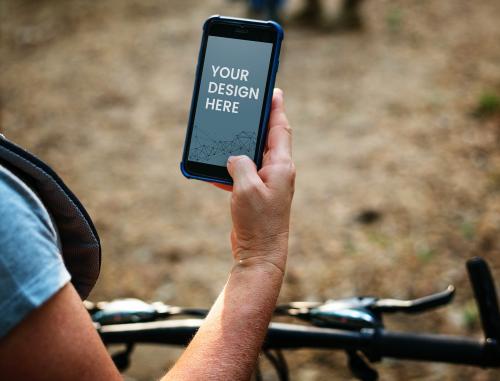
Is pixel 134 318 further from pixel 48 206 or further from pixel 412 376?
pixel 412 376

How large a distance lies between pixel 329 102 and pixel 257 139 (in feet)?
10.9

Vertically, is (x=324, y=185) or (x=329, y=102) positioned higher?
(x=329, y=102)

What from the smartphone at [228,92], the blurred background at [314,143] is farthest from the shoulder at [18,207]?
the blurred background at [314,143]

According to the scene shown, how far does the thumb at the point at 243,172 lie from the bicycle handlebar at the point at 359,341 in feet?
1.68

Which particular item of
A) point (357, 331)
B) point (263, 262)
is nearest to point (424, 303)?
point (357, 331)

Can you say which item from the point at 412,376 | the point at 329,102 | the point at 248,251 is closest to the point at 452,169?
the point at 329,102

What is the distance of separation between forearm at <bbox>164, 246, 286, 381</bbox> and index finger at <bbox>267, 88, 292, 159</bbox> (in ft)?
0.81

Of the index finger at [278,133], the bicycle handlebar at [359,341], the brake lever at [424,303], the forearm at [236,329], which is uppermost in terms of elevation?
the index finger at [278,133]

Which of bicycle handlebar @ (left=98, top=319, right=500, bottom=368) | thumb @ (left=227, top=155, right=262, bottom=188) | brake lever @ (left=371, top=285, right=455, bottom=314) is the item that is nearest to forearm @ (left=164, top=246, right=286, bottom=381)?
thumb @ (left=227, top=155, right=262, bottom=188)

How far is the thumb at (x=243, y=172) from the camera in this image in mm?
1163

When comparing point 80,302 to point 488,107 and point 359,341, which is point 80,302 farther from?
point 488,107

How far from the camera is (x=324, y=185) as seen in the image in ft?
12.3

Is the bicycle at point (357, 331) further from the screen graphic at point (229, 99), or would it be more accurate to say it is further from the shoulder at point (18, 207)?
the shoulder at point (18, 207)

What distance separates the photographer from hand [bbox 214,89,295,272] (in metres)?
1.15
